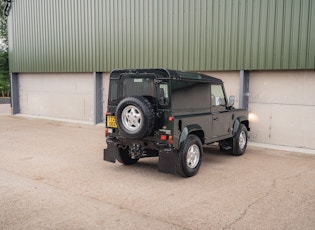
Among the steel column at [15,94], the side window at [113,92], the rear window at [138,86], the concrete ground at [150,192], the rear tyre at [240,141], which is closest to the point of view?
the concrete ground at [150,192]

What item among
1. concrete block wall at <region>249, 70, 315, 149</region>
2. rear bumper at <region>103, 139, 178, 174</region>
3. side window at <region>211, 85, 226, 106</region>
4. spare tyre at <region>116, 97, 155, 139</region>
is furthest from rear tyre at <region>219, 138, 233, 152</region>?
spare tyre at <region>116, 97, 155, 139</region>

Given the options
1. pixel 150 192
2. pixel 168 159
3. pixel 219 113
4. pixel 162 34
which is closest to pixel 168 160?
pixel 168 159

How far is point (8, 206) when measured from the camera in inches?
192

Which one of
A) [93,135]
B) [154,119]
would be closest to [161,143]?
[154,119]

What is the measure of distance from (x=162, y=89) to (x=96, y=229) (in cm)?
302

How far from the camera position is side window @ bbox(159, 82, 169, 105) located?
6.19 m

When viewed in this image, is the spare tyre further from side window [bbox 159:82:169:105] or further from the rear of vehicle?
side window [bbox 159:82:169:105]

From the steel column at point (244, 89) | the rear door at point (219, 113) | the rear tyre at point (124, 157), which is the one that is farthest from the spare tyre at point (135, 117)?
the steel column at point (244, 89)

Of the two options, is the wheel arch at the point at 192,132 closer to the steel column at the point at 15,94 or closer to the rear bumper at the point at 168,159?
the rear bumper at the point at 168,159

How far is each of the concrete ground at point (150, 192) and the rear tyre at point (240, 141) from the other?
24 cm

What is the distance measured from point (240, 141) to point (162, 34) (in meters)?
5.49

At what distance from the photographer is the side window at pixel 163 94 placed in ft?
20.3

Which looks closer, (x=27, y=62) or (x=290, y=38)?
(x=290, y=38)

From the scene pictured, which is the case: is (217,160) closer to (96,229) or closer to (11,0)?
(96,229)
